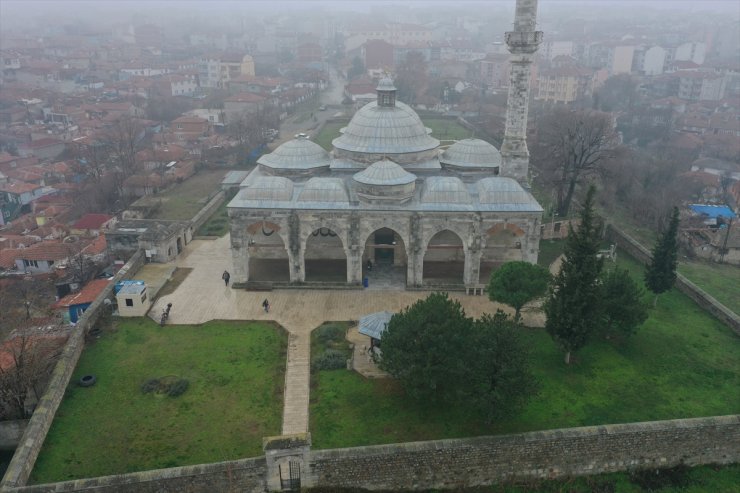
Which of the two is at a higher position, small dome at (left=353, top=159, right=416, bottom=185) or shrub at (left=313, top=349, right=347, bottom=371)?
small dome at (left=353, top=159, right=416, bottom=185)

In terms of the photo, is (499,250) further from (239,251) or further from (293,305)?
(239,251)

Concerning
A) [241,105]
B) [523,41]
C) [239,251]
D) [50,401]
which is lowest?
[50,401]

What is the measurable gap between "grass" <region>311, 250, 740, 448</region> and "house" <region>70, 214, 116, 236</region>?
2615 centimetres

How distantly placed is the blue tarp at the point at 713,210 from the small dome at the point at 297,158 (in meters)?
30.5

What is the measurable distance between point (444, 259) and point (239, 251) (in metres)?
12.2

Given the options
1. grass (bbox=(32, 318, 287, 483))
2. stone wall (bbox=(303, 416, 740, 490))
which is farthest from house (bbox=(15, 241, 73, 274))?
stone wall (bbox=(303, 416, 740, 490))

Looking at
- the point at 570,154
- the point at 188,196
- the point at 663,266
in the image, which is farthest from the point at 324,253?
the point at 188,196

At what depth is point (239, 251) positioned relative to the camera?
32.1 m

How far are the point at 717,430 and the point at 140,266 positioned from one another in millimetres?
29933

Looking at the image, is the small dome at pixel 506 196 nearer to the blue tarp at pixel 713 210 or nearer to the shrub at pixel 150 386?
the shrub at pixel 150 386

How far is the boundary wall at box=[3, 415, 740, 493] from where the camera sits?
1844 centimetres

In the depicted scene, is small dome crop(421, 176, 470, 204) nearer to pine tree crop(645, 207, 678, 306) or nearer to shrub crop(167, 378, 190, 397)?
pine tree crop(645, 207, 678, 306)

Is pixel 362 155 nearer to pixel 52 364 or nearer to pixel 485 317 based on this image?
pixel 485 317

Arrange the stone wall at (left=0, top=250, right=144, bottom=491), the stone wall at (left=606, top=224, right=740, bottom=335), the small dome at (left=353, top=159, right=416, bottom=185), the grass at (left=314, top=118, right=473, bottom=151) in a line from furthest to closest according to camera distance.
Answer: the grass at (left=314, top=118, right=473, bottom=151) → the small dome at (left=353, top=159, right=416, bottom=185) → the stone wall at (left=606, top=224, right=740, bottom=335) → the stone wall at (left=0, top=250, right=144, bottom=491)
